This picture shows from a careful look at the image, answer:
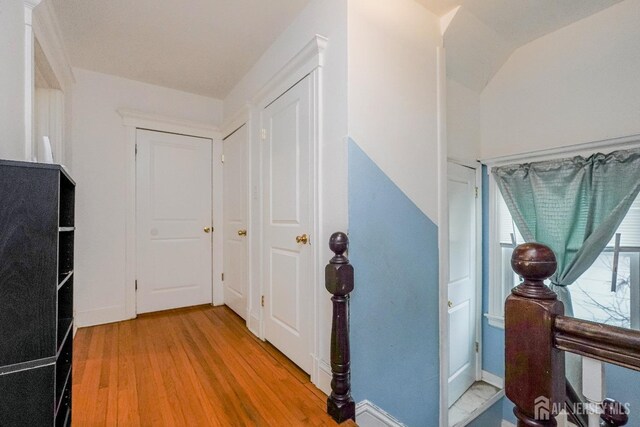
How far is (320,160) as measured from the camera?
1692mm

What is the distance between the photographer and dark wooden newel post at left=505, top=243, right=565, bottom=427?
62cm

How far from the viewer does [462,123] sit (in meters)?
2.60

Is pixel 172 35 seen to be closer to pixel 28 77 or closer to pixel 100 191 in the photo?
pixel 28 77

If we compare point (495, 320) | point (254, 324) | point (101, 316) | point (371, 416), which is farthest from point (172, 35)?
point (495, 320)

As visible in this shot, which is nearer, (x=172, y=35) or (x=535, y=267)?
(x=535, y=267)

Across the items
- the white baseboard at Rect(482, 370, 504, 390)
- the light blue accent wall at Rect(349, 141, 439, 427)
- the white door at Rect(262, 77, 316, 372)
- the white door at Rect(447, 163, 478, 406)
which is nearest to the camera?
the light blue accent wall at Rect(349, 141, 439, 427)

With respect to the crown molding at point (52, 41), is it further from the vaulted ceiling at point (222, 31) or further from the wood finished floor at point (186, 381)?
the wood finished floor at point (186, 381)

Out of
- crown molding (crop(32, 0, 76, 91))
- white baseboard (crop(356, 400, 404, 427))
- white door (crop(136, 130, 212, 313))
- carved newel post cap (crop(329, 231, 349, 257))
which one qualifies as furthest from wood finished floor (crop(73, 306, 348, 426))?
crown molding (crop(32, 0, 76, 91))

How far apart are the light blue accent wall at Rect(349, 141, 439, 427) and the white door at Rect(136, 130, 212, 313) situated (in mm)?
2228

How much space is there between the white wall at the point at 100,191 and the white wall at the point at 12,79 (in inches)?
51.0

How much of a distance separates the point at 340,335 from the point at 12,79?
6.78ft

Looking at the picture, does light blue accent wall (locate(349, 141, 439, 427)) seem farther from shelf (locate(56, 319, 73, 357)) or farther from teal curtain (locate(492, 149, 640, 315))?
shelf (locate(56, 319, 73, 357))

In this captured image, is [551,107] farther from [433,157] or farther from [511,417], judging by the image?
[511,417]

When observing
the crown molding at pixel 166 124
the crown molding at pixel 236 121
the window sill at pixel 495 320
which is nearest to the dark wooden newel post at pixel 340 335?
the crown molding at pixel 236 121
